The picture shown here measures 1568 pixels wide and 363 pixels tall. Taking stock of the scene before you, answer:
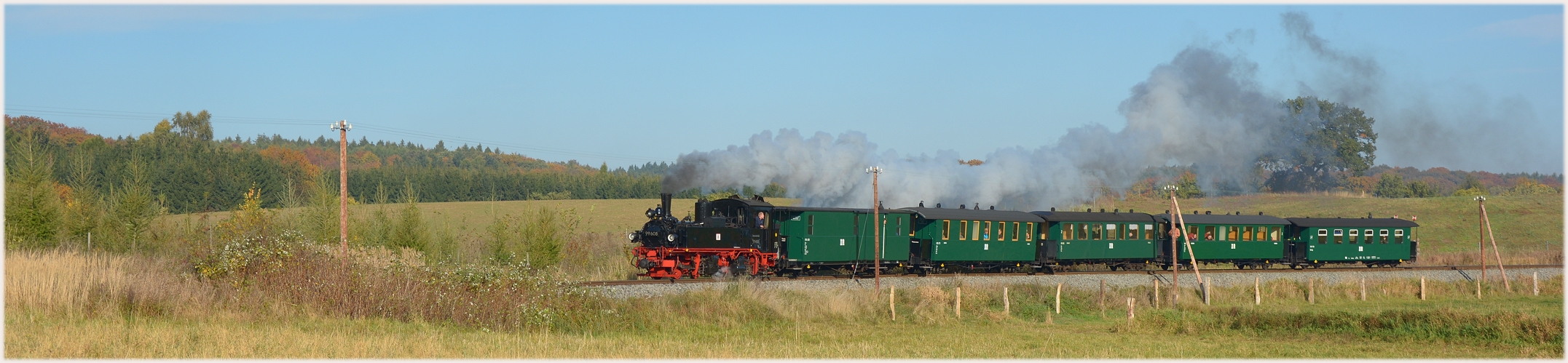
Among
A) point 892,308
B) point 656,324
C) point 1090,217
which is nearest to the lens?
point 656,324

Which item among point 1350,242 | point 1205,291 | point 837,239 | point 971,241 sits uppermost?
point 837,239

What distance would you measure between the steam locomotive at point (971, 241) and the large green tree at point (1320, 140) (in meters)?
52.4

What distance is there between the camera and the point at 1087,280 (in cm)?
3334

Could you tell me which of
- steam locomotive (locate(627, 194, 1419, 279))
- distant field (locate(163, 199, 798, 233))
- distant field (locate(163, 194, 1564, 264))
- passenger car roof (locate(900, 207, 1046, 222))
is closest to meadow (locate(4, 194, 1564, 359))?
steam locomotive (locate(627, 194, 1419, 279))

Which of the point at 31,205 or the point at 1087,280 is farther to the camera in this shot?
the point at 1087,280

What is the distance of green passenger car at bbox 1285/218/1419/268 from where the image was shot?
42.4 metres

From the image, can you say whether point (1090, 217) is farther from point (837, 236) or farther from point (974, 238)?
point (837, 236)

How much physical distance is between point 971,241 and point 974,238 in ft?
0.76

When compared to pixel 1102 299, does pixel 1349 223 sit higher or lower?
higher

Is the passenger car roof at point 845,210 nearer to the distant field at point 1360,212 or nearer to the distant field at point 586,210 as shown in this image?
the distant field at point 1360,212

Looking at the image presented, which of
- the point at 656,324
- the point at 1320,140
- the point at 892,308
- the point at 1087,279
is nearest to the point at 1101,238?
the point at 1087,279

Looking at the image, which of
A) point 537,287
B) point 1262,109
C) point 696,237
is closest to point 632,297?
point 537,287

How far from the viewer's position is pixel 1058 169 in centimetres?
5534

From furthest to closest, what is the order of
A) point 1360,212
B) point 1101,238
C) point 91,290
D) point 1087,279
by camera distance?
point 1360,212, point 1101,238, point 1087,279, point 91,290
